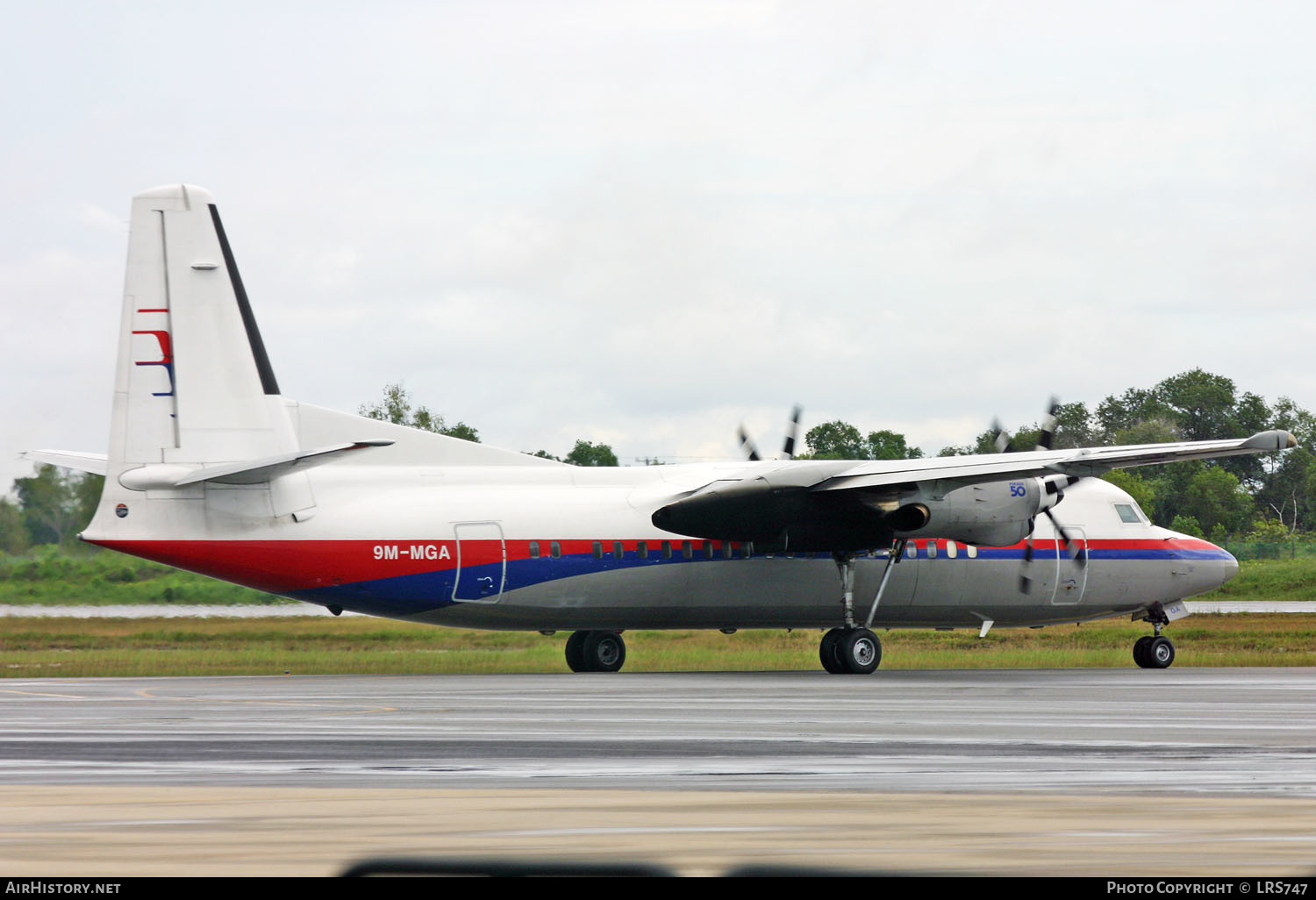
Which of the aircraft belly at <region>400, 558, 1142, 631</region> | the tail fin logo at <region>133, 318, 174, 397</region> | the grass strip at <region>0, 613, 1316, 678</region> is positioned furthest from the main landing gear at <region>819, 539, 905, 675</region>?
the tail fin logo at <region>133, 318, 174, 397</region>

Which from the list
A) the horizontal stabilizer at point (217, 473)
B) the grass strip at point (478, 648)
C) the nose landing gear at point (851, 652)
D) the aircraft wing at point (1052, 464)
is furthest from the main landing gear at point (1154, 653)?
the horizontal stabilizer at point (217, 473)

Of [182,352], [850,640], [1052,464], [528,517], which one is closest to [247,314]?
[182,352]

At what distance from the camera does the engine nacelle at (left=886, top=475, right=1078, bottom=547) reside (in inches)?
1032

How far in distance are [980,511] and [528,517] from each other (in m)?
8.02

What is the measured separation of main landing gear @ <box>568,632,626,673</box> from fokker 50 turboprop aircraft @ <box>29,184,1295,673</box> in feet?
0.12

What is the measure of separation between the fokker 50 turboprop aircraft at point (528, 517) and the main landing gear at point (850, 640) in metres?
0.04

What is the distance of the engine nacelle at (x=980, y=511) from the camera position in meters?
26.2

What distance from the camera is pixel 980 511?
1038 inches

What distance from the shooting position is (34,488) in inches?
1892

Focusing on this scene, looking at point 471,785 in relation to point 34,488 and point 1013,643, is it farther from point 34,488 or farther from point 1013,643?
point 34,488

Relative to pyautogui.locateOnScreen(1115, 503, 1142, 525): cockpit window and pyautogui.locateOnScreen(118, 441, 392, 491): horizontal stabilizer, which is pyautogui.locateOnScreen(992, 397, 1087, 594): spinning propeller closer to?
pyautogui.locateOnScreen(1115, 503, 1142, 525): cockpit window

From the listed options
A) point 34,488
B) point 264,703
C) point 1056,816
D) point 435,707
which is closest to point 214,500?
point 264,703

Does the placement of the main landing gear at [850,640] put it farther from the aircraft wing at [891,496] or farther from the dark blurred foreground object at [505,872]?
the dark blurred foreground object at [505,872]

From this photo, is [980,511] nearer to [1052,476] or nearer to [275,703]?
[1052,476]
